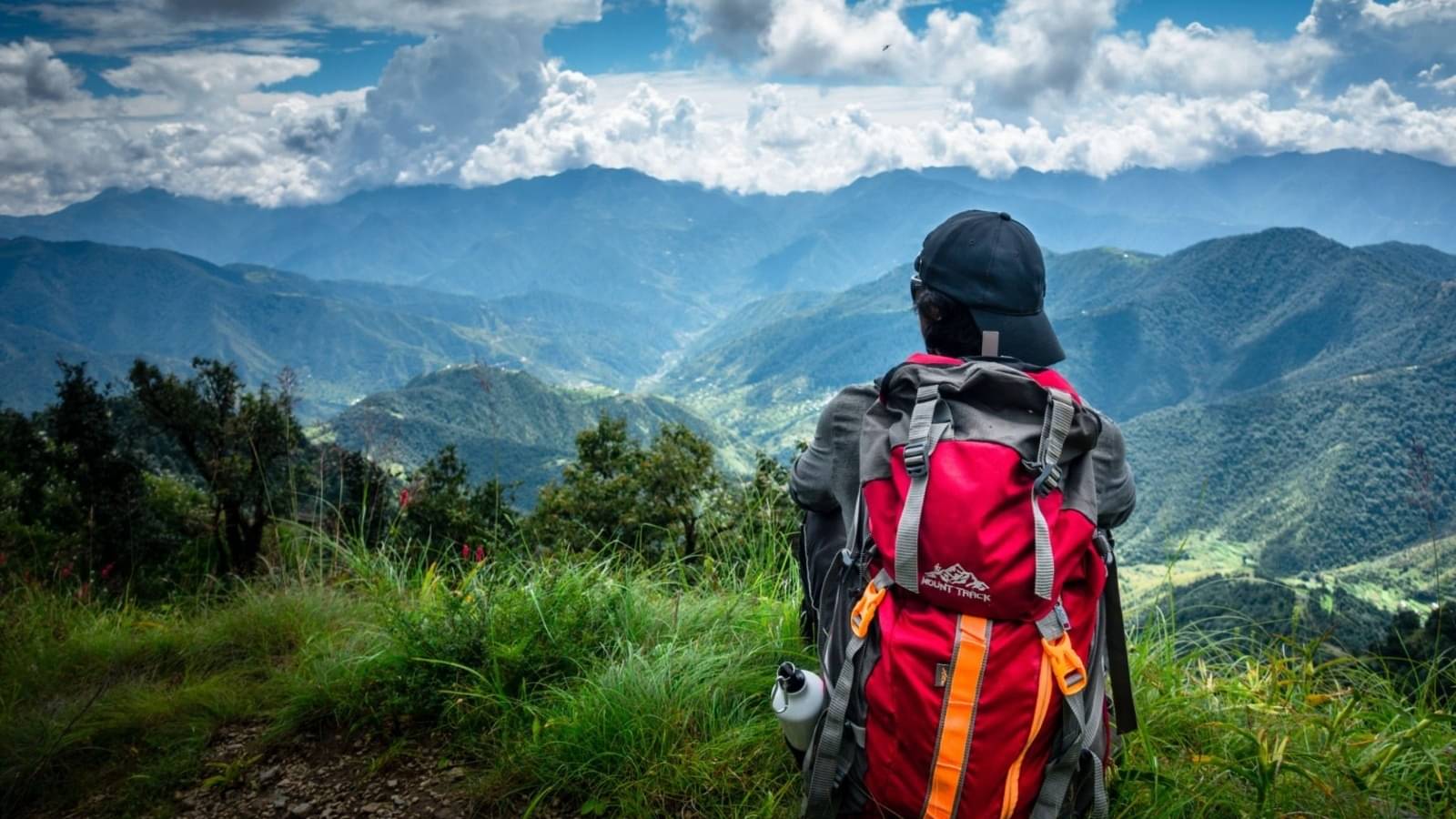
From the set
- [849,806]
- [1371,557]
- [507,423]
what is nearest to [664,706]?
[849,806]

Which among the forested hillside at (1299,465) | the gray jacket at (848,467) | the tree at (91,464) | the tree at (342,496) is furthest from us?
the forested hillside at (1299,465)

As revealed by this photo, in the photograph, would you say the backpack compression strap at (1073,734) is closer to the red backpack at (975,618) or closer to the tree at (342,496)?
the red backpack at (975,618)

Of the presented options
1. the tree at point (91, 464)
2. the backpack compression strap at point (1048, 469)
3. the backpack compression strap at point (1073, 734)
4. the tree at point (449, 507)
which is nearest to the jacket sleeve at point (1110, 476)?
the backpack compression strap at point (1048, 469)

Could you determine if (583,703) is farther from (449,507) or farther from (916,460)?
(449,507)

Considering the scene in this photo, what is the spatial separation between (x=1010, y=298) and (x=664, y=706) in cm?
193

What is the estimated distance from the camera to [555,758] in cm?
273

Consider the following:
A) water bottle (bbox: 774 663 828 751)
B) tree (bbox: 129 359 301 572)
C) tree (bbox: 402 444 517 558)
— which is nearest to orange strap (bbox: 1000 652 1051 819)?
water bottle (bbox: 774 663 828 751)

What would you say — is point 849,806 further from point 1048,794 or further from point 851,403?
point 851,403

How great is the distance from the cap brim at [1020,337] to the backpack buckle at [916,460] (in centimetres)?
66

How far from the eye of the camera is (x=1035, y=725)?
76.9 inches

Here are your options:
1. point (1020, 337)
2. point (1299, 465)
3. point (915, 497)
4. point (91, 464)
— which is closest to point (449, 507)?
point (91, 464)

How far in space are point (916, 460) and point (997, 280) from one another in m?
0.81

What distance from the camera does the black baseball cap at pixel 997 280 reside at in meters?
2.43

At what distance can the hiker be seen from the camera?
194cm
